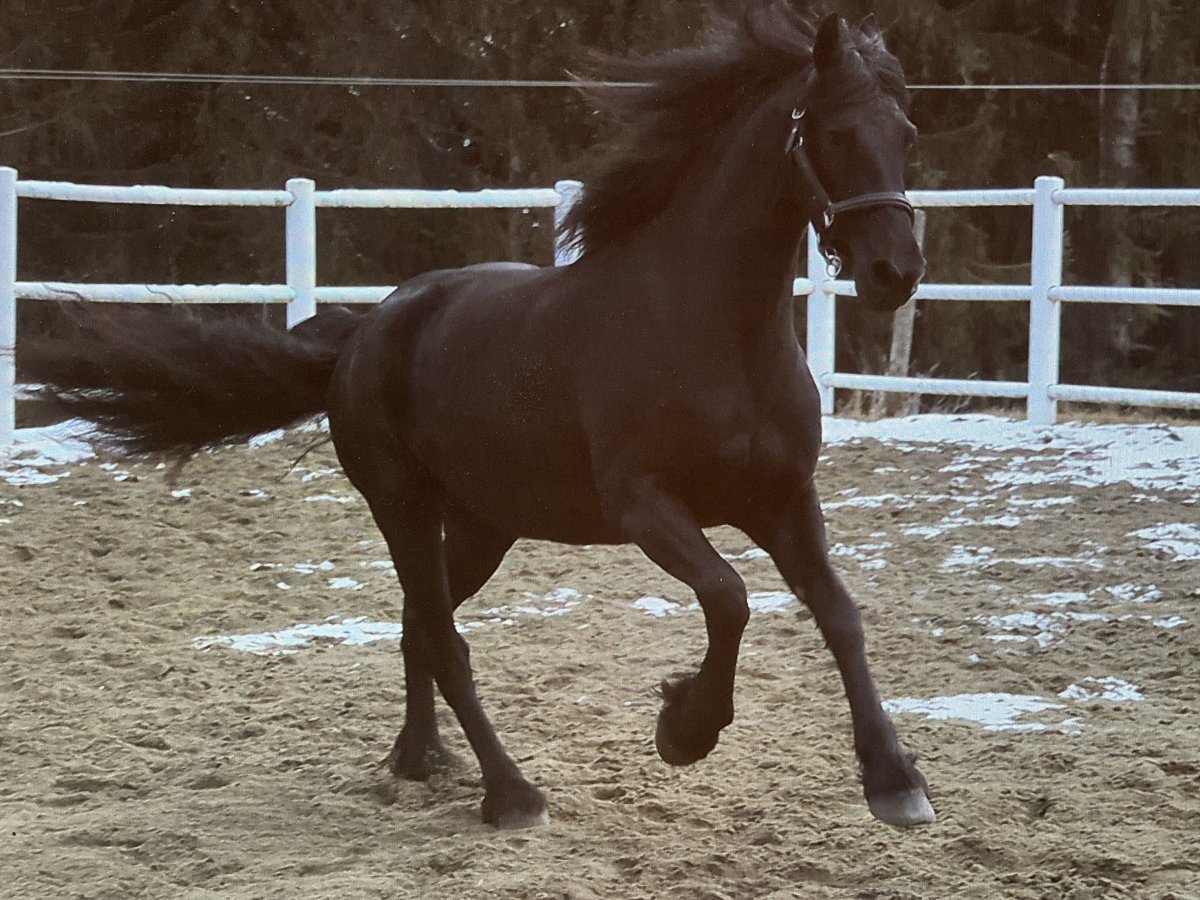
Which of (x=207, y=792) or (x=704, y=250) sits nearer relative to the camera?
(x=704, y=250)

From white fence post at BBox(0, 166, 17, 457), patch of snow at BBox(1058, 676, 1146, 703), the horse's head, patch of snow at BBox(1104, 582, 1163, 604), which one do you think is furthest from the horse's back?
white fence post at BBox(0, 166, 17, 457)

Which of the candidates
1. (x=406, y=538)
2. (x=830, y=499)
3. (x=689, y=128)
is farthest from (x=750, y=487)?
(x=830, y=499)

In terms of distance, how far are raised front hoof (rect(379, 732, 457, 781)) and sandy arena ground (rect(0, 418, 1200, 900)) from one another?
0.21 ft

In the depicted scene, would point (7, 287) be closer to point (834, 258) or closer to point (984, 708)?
point (984, 708)

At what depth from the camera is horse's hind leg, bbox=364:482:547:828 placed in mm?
4391

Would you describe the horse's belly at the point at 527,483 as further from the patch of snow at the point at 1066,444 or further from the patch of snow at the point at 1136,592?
the patch of snow at the point at 1066,444

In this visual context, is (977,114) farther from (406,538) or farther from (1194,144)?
(406,538)

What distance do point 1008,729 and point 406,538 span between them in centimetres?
179

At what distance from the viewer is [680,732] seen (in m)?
3.77

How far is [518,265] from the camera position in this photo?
15.5 feet

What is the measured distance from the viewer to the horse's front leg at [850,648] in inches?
138

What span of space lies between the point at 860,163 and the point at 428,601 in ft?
5.82

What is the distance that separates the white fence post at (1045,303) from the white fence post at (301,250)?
169 inches

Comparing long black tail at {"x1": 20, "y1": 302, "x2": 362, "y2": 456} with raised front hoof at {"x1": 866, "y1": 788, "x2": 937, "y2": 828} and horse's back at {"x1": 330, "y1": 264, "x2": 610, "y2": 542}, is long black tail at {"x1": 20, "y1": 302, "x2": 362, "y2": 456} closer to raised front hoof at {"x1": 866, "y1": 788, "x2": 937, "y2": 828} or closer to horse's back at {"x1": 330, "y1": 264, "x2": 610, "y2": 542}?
horse's back at {"x1": 330, "y1": 264, "x2": 610, "y2": 542}
